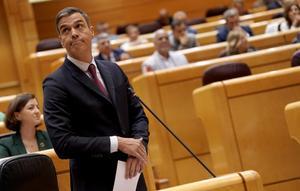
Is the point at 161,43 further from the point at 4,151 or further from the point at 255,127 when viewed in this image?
the point at 4,151

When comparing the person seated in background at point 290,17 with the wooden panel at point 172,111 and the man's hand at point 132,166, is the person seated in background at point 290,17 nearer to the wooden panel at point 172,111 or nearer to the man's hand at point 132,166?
the wooden panel at point 172,111

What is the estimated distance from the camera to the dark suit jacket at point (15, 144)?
166 cm

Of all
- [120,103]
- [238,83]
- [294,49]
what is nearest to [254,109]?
[238,83]

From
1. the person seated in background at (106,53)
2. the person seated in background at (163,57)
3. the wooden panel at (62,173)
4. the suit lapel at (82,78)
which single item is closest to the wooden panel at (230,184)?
the suit lapel at (82,78)

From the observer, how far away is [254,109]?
1.99 meters

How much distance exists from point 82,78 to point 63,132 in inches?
4.3

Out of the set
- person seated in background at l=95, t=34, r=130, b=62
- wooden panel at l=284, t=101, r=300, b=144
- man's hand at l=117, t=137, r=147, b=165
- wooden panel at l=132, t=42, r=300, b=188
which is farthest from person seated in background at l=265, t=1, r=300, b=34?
man's hand at l=117, t=137, r=147, b=165

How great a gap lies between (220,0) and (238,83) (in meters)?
4.25

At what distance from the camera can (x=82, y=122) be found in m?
1.11

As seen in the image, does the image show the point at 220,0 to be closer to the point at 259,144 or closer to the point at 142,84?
the point at 142,84

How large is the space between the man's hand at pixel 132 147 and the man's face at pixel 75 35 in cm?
19

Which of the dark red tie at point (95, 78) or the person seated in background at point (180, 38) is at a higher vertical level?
the dark red tie at point (95, 78)

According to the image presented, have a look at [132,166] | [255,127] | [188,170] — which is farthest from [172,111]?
[132,166]

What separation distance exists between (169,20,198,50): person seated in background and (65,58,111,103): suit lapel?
2456mm
